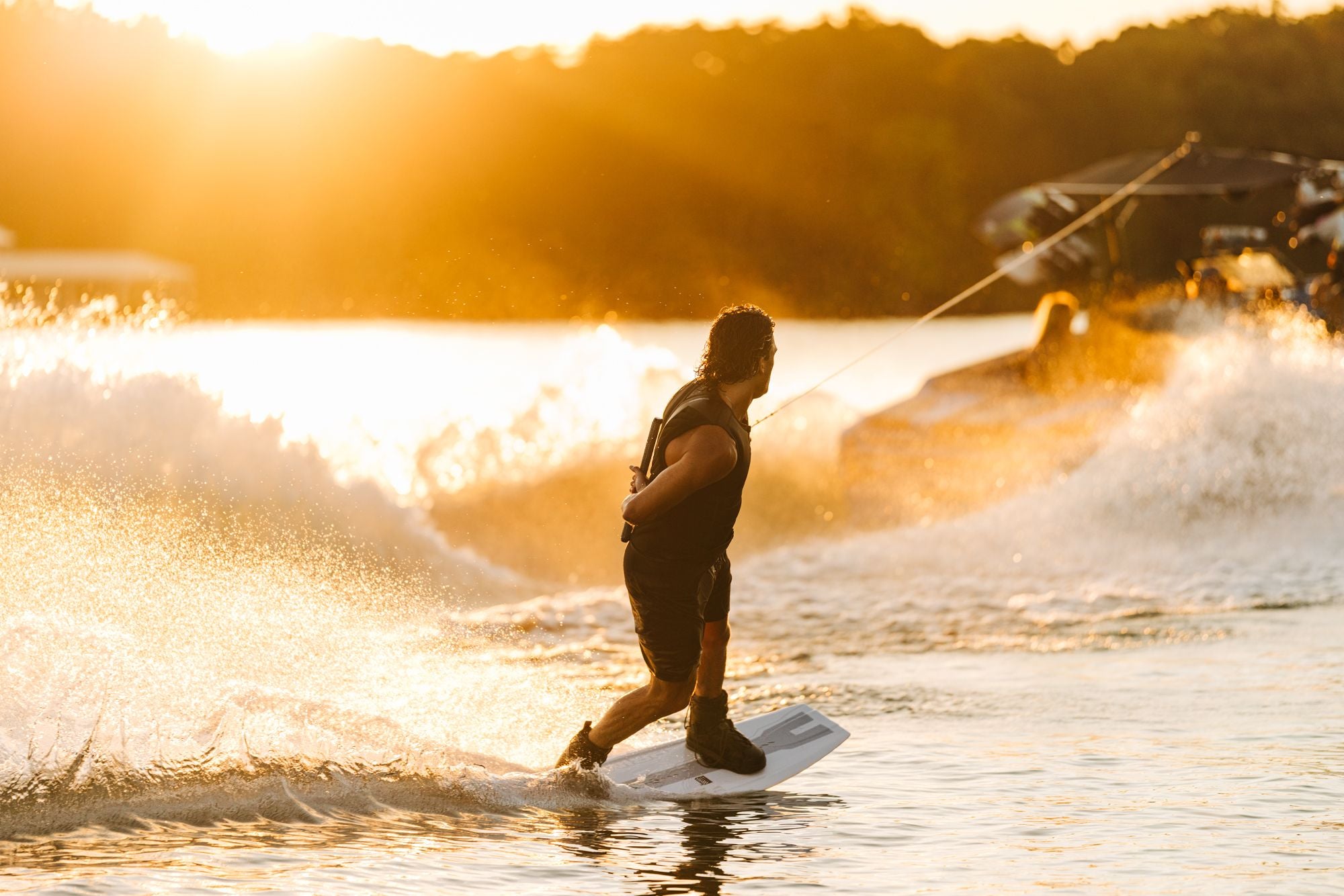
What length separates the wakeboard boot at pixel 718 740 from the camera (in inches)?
297

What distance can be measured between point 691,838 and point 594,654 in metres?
5.11

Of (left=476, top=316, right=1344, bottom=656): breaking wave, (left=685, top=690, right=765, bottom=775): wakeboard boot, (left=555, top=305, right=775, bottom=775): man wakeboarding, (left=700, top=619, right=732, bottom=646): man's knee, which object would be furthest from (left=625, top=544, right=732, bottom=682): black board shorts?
(left=476, top=316, right=1344, bottom=656): breaking wave

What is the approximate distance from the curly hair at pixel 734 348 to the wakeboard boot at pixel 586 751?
163 centimetres

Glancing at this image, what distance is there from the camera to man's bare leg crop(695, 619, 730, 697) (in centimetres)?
738

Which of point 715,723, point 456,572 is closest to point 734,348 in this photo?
point 715,723

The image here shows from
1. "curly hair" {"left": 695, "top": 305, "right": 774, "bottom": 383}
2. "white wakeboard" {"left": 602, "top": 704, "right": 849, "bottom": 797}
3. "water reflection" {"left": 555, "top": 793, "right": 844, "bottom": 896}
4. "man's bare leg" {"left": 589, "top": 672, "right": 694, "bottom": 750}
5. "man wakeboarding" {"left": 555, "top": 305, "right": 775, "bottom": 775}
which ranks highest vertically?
"curly hair" {"left": 695, "top": 305, "right": 774, "bottom": 383}

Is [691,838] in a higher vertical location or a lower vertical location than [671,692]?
lower

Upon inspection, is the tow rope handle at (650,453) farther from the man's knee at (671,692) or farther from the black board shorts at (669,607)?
the man's knee at (671,692)

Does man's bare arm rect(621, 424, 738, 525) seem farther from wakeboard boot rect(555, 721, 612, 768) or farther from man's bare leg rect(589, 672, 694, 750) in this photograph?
wakeboard boot rect(555, 721, 612, 768)

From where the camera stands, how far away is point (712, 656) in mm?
7406

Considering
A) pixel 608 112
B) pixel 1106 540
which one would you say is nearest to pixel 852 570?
pixel 1106 540

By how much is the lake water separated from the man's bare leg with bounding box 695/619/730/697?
548 millimetres

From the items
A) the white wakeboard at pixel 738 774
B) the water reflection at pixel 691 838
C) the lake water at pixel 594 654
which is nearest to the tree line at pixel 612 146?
the lake water at pixel 594 654

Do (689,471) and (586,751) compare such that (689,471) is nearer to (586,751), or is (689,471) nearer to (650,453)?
(650,453)
